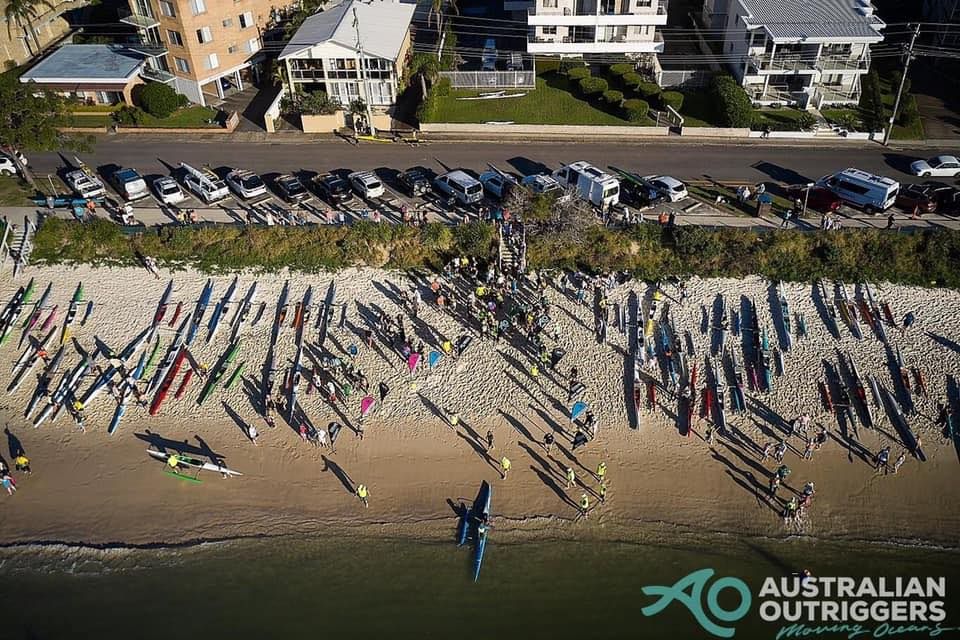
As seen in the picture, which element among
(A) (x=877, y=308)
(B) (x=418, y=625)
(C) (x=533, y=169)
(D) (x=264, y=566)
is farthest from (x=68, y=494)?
(A) (x=877, y=308)

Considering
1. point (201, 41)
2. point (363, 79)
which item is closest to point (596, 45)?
point (363, 79)

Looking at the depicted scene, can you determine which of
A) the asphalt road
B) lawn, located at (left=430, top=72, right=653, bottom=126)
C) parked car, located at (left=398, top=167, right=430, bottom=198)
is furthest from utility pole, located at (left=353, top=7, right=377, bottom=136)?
parked car, located at (left=398, top=167, right=430, bottom=198)

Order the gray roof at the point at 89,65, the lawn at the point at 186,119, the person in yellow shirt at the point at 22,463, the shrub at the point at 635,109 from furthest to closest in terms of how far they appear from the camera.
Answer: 1. the gray roof at the point at 89,65
2. the lawn at the point at 186,119
3. the shrub at the point at 635,109
4. the person in yellow shirt at the point at 22,463

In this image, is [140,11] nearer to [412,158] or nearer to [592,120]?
[412,158]

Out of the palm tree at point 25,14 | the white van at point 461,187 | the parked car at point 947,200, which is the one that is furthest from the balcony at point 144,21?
the parked car at point 947,200

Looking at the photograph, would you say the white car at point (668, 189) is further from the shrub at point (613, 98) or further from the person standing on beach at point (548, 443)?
the person standing on beach at point (548, 443)

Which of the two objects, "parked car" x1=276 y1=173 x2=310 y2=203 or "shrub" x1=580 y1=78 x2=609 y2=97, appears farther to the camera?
"shrub" x1=580 y1=78 x2=609 y2=97

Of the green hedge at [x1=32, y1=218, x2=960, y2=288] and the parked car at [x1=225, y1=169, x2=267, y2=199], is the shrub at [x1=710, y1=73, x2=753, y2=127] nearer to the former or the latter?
the green hedge at [x1=32, y1=218, x2=960, y2=288]
